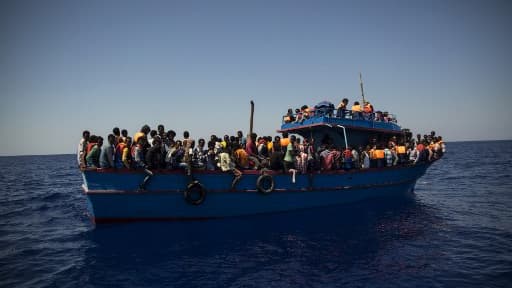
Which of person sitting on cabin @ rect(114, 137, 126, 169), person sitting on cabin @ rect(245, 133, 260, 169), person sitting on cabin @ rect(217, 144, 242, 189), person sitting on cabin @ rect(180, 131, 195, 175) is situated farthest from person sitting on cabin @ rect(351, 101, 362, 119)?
person sitting on cabin @ rect(114, 137, 126, 169)

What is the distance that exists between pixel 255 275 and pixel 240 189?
423 centimetres

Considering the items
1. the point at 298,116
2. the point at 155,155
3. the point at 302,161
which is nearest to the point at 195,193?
the point at 155,155

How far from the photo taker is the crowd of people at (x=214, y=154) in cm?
912

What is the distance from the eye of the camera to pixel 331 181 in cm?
1234

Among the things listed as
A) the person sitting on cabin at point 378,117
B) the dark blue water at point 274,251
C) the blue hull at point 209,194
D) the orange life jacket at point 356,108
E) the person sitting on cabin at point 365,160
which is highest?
the orange life jacket at point 356,108

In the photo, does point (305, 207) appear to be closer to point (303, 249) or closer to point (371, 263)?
point (303, 249)

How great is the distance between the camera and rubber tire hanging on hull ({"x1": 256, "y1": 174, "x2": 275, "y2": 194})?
10.6 meters

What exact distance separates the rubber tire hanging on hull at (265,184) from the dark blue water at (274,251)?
1.20 metres

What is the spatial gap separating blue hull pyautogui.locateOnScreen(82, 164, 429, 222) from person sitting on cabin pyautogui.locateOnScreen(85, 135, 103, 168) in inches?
13.9

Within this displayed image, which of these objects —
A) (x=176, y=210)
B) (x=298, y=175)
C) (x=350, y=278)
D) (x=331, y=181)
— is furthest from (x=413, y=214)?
(x=176, y=210)

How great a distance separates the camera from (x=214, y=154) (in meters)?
10.2

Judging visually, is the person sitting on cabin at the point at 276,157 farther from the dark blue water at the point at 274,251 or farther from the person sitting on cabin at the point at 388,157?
the person sitting on cabin at the point at 388,157

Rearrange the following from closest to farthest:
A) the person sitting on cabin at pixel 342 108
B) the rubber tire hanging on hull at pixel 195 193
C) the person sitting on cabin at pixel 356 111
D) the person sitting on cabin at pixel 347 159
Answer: the rubber tire hanging on hull at pixel 195 193
the person sitting on cabin at pixel 347 159
the person sitting on cabin at pixel 342 108
the person sitting on cabin at pixel 356 111

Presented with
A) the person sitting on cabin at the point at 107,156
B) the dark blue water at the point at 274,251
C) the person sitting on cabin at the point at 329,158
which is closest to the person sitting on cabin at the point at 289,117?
the person sitting on cabin at the point at 329,158
